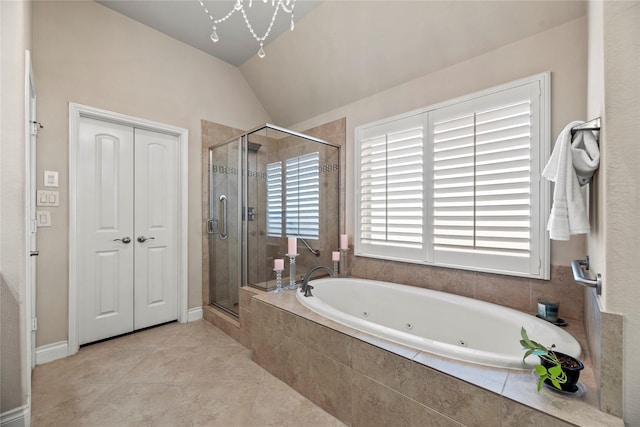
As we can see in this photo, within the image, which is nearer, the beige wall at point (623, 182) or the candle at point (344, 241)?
the beige wall at point (623, 182)

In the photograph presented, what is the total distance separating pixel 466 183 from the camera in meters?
2.14

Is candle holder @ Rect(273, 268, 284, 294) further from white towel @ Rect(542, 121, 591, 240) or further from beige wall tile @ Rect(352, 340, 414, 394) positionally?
white towel @ Rect(542, 121, 591, 240)

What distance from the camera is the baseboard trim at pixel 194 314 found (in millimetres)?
3059

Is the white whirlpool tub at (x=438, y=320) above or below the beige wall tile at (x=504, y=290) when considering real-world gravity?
below

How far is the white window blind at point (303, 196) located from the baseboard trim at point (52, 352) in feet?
6.84

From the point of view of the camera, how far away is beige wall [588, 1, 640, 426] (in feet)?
2.97

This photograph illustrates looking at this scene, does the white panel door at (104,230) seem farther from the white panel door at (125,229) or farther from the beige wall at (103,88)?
the beige wall at (103,88)

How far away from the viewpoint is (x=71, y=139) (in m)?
2.33

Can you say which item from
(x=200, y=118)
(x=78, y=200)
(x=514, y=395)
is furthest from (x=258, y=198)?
(x=514, y=395)

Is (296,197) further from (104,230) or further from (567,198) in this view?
(567,198)

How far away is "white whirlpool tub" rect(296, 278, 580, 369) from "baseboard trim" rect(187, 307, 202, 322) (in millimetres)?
1504

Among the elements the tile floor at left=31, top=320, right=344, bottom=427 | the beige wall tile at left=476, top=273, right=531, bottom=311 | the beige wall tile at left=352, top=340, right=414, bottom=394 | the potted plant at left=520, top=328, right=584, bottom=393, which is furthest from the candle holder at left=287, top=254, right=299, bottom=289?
the potted plant at left=520, top=328, right=584, bottom=393

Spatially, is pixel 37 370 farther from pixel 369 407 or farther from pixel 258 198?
pixel 369 407

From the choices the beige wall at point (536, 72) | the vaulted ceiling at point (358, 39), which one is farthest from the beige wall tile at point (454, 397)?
the vaulted ceiling at point (358, 39)
